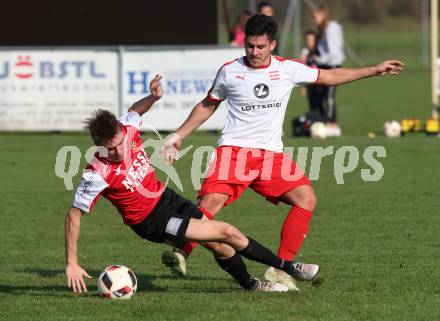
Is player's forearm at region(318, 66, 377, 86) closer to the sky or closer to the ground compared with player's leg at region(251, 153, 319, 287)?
closer to the sky

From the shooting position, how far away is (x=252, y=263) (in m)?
9.78

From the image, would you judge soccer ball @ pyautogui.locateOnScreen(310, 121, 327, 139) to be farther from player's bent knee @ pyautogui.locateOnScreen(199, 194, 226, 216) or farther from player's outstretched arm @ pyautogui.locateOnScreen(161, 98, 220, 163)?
player's bent knee @ pyautogui.locateOnScreen(199, 194, 226, 216)

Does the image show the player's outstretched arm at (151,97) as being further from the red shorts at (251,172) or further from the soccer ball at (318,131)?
the soccer ball at (318,131)

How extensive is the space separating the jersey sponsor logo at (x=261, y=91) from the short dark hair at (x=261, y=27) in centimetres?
38

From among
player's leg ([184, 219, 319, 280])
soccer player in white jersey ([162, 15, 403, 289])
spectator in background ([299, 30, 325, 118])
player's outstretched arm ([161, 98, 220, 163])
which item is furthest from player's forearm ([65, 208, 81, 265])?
spectator in background ([299, 30, 325, 118])

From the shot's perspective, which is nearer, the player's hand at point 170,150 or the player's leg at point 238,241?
the player's leg at point 238,241

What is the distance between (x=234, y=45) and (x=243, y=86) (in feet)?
36.6

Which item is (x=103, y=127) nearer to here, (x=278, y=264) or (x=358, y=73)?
(x=278, y=264)

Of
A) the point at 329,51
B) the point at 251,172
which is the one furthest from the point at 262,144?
the point at 329,51

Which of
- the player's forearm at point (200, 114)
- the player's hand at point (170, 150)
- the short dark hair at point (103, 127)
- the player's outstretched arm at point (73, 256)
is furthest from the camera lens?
the player's forearm at point (200, 114)

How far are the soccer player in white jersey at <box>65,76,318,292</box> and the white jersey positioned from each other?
669mm

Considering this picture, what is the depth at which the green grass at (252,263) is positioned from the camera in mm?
7594

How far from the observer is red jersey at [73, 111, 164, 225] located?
771 cm

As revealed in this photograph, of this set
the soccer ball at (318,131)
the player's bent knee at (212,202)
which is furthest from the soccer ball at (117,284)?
Answer: the soccer ball at (318,131)
